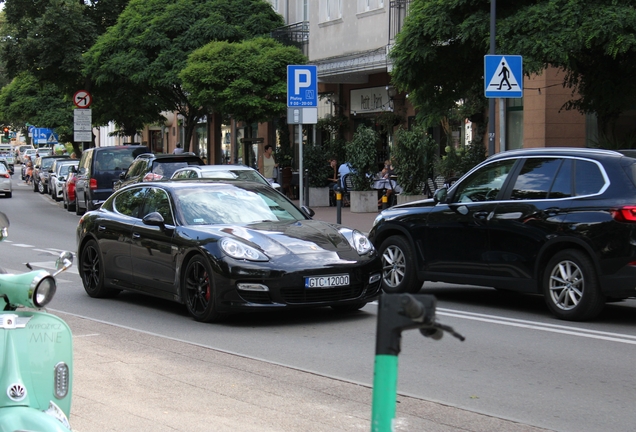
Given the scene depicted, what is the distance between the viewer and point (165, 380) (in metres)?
7.20

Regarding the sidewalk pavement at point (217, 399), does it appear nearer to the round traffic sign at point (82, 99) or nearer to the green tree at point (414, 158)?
the green tree at point (414, 158)

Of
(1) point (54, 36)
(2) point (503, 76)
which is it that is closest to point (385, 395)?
(2) point (503, 76)

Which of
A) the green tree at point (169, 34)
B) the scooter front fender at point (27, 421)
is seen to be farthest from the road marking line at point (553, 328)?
the green tree at point (169, 34)

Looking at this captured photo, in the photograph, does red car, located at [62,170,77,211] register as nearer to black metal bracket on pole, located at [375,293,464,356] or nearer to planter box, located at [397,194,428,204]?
planter box, located at [397,194,428,204]

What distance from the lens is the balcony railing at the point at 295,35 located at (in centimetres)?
3500

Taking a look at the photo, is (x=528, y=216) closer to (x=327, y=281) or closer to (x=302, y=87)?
(x=327, y=281)

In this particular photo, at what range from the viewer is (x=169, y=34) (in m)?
35.6

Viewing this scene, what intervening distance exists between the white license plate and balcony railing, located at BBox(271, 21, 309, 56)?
2599cm

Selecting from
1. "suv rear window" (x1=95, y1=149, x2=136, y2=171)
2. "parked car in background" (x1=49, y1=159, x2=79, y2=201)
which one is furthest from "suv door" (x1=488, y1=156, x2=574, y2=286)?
"parked car in background" (x1=49, y1=159, x2=79, y2=201)

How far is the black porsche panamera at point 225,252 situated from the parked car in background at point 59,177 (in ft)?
96.0

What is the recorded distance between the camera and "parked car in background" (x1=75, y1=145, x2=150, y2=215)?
28.1 m

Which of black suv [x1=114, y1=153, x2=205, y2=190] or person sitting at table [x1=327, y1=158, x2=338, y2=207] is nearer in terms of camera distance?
black suv [x1=114, y1=153, x2=205, y2=190]

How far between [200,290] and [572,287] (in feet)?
11.9

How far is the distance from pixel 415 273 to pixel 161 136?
5720cm
